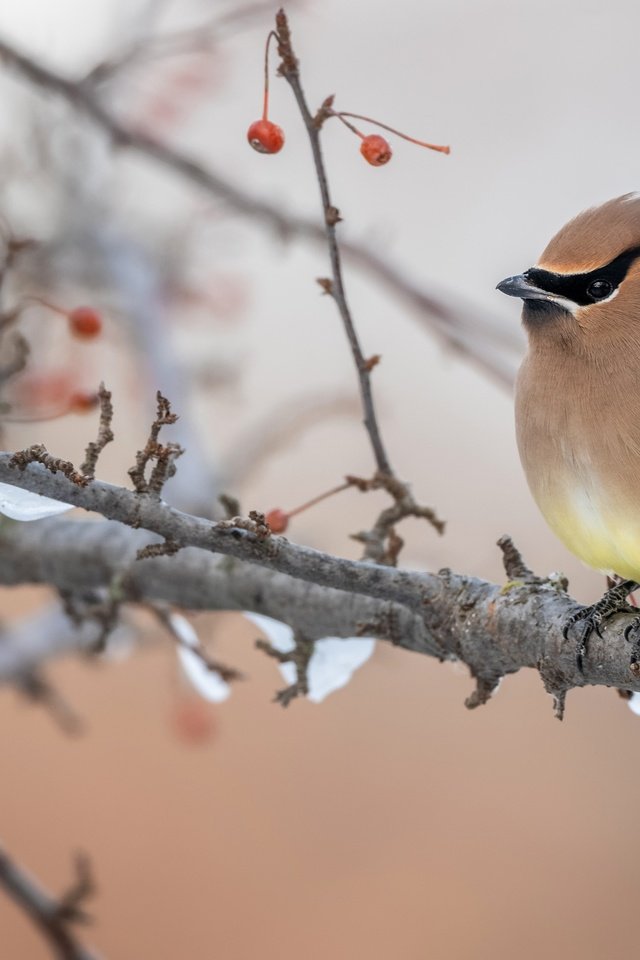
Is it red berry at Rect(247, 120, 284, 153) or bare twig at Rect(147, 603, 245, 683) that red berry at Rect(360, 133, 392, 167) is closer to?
red berry at Rect(247, 120, 284, 153)

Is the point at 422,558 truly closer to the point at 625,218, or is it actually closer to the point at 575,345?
the point at 575,345

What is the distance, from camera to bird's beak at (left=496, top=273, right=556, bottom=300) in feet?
5.41

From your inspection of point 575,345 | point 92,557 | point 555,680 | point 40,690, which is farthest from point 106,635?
point 575,345

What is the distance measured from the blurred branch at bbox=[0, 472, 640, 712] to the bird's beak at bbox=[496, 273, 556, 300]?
0.34 m

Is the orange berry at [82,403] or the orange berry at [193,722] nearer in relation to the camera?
the orange berry at [82,403]

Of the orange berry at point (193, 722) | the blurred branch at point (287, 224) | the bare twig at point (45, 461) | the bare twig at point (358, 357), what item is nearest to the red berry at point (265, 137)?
the bare twig at point (358, 357)

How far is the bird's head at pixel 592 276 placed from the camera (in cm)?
163

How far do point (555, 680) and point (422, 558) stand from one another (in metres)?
0.94

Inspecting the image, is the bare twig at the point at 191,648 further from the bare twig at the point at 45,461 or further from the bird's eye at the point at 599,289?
the bird's eye at the point at 599,289

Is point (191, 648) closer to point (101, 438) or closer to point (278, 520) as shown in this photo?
point (278, 520)

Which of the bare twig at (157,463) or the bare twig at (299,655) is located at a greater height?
the bare twig at (157,463)

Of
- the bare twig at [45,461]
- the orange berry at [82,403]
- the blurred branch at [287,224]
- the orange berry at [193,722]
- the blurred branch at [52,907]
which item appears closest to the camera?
the bare twig at [45,461]

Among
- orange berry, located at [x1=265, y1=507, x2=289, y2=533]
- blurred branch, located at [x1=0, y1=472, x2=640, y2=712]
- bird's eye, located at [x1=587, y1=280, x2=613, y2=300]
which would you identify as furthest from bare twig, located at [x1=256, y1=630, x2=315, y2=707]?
bird's eye, located at [x1=587, y1=280, x2=613, y2=300]

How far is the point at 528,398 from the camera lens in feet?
5.74
